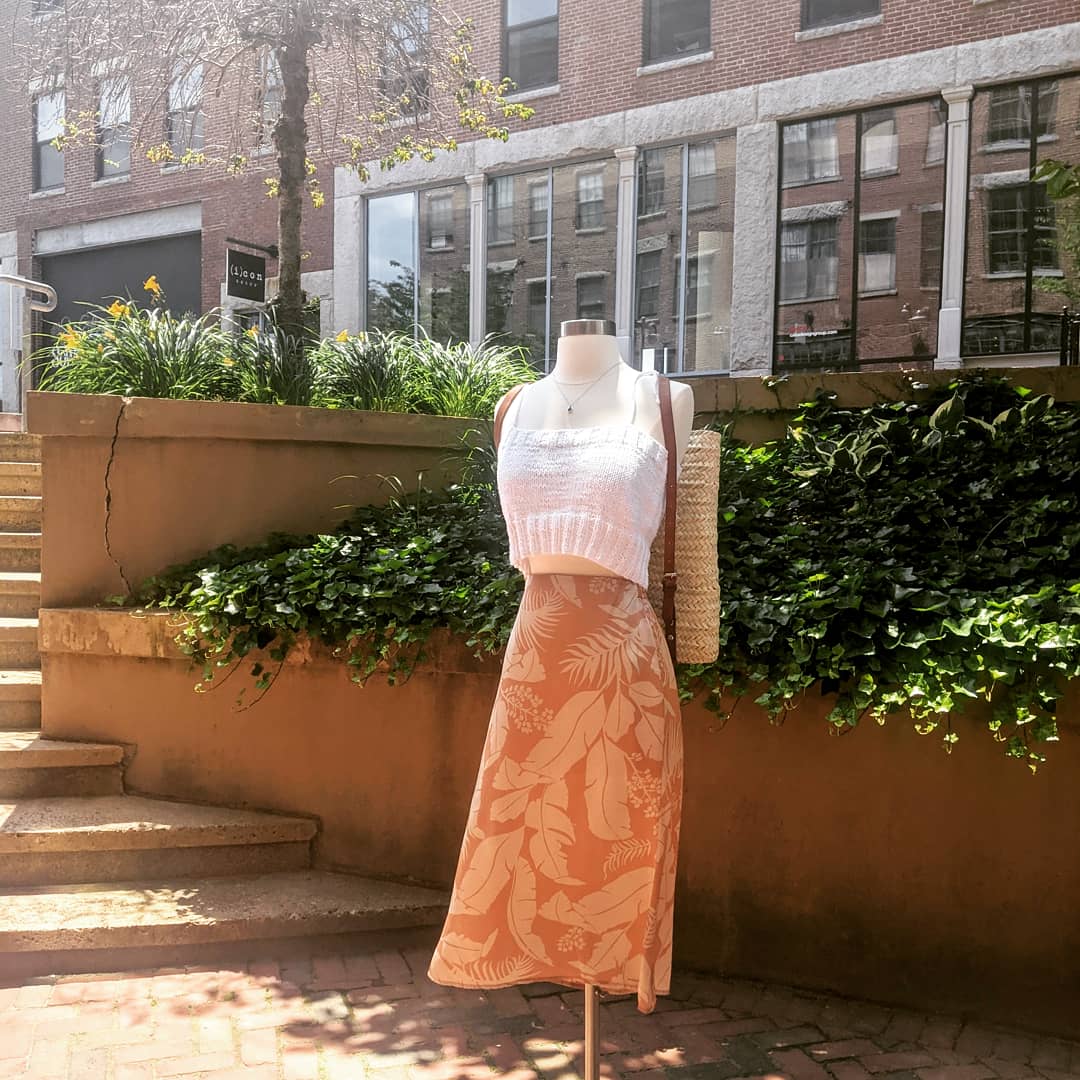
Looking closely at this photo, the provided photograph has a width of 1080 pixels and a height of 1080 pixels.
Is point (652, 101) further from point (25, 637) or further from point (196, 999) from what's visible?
point (196, 999)

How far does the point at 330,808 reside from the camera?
4.11 meters

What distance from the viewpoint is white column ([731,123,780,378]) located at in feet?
43.3

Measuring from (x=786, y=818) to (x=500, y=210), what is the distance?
512 inches

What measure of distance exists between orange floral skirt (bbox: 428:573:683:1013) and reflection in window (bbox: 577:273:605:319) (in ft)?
40.4

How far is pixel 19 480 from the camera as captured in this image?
6309 mm

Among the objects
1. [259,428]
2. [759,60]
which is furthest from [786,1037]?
[759,60]

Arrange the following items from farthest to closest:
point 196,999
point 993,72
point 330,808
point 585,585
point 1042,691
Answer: point 993,72 → point 330,808 → point 196,999 → point 1042,691 → point 585,585

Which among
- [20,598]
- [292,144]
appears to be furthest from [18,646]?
[292,144]

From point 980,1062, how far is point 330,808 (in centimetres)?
227

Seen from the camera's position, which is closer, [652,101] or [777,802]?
[777,802]

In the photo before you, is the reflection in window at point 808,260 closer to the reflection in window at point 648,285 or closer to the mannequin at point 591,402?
the reflection in window at point 648,285

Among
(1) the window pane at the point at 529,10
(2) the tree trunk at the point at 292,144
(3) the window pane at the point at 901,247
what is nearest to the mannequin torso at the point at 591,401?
(2) the tree trunk at the point at 292,144

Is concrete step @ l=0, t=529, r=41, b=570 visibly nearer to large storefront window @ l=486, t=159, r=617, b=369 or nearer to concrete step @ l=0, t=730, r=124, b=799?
concrete step @ l=0, t=730, r=124, b=799

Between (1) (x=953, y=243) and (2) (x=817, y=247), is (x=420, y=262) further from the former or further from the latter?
(1) (x=953, y=243)
